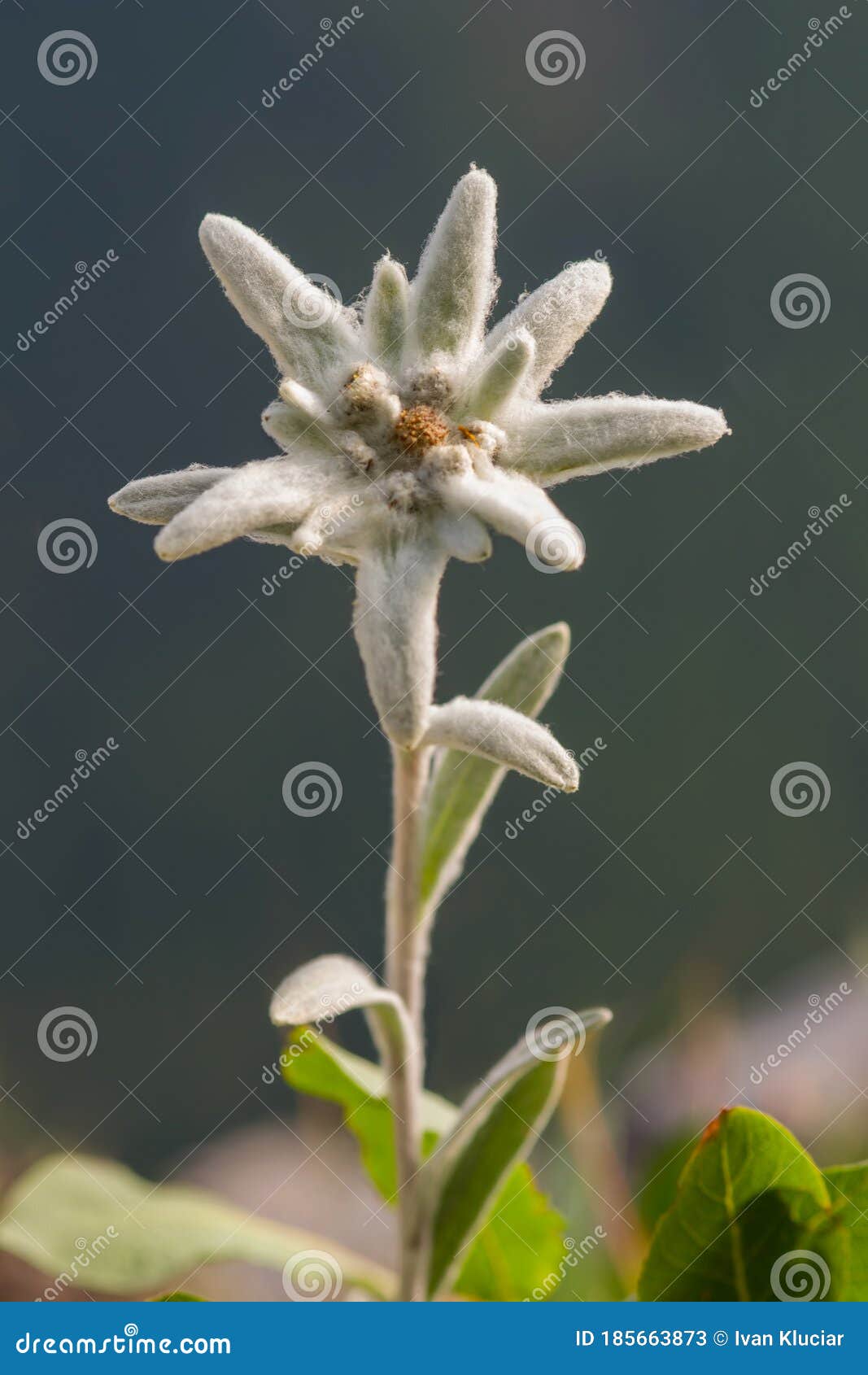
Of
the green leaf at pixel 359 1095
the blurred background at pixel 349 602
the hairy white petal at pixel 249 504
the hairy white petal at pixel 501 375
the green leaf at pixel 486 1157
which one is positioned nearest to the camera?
the hairy white petal at pixel 249 504

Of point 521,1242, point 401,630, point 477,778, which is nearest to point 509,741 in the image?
point 401,630

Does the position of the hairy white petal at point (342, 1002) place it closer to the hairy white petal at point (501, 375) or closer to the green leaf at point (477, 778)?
the green leaf at point (477, 778)

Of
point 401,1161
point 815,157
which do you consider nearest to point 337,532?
point 401,1161

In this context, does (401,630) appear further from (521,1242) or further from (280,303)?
(521,1242)

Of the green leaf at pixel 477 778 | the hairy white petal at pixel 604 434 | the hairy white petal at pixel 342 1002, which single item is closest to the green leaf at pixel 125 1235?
the hairy white petal at pixel 342 1002

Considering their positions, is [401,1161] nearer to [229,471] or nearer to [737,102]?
[229,471]

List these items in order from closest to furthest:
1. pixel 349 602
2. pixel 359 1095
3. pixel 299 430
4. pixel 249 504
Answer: pixel 249 504, pixel 299 430, pixel 359 1095, pixel 349 602
